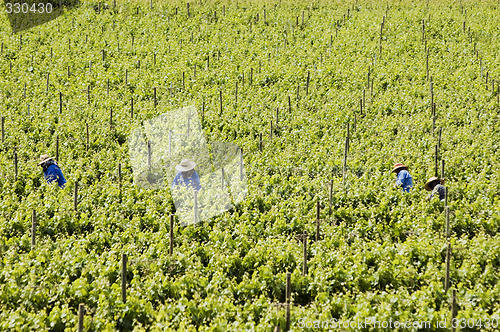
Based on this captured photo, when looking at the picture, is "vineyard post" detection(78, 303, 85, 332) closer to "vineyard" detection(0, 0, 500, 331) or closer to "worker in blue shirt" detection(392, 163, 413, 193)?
"vineyard" detection(0, 0, 500, 331)

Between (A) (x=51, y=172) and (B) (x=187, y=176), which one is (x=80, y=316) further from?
(A) (x=51, y=172)

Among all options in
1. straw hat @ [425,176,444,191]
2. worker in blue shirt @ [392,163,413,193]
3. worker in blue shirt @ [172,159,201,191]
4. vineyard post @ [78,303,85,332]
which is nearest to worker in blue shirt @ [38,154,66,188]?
worker in blue shirt @ [172,159,201,191]

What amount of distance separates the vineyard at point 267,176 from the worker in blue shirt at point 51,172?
0.28 m

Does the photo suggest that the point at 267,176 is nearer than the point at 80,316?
No

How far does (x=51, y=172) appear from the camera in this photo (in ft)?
33.9

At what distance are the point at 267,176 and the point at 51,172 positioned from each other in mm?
4474

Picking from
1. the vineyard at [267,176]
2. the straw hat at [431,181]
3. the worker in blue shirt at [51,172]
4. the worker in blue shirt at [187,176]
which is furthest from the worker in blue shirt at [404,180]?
the worker in blue shirt at [51,172]

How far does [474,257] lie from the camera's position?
7113 mm

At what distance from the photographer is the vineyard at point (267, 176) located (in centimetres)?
634

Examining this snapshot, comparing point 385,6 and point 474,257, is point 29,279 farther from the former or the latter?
point 385,6

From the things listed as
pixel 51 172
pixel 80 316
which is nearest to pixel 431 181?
pixel 80 316

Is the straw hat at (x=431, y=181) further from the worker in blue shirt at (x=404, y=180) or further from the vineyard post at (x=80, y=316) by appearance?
the vineyard post at (x=80, y=316)

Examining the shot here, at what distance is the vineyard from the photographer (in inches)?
250

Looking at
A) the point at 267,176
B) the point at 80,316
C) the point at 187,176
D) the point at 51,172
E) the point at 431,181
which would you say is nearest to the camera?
the point at 80,316
